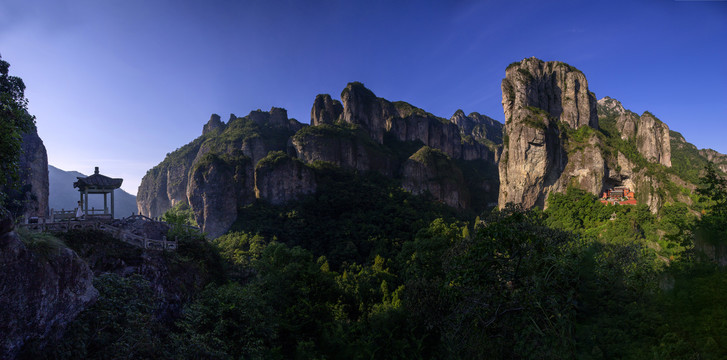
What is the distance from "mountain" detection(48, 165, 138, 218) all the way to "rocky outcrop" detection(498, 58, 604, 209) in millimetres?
119341

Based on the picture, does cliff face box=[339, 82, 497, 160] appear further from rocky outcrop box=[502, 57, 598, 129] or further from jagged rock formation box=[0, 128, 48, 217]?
jagged rock formation box=[0, 128, 48, 217]

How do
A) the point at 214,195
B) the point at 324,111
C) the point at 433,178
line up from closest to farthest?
the point at 214,195 → the point at 433,178 → the point at 324,111

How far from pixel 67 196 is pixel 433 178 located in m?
128

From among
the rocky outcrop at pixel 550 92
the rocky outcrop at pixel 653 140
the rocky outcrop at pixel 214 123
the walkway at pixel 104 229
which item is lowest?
the walkway at pixel 104 229

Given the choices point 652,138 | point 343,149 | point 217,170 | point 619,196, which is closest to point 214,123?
point 343,149

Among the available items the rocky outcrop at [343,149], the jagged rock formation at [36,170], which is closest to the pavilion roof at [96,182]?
the jagged rock formation at [36,170]

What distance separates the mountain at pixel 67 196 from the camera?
100m

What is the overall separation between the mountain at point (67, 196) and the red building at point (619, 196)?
130148mm

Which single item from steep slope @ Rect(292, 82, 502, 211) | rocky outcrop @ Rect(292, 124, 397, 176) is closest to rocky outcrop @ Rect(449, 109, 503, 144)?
Answer: steep slope @ Rect(292, 82, 502, 211)

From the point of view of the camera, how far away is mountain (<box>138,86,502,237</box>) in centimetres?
4325

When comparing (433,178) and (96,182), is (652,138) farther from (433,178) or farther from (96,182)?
(96,182)

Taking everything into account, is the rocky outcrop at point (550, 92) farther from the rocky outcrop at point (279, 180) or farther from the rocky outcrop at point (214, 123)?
the rocky outcrop at point (214, 123)

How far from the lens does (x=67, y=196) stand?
104 m

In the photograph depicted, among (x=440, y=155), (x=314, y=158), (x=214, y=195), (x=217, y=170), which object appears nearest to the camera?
(x=214, y=195)
